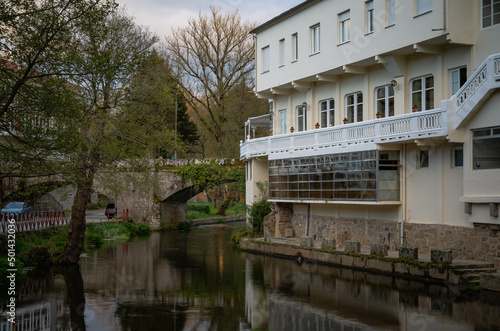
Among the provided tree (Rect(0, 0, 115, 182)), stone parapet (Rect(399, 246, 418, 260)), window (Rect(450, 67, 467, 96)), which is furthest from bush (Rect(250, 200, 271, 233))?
tree (Rect(0, 0, 115, 182))

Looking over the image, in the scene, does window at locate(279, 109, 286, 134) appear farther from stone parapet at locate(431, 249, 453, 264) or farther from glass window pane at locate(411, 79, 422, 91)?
stone parapet at locate(431, 249, 453, 264)

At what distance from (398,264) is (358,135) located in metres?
5.81

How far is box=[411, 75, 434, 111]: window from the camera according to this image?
2063 centimetres

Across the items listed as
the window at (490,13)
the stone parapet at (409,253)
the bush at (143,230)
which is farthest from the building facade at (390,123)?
the bush at (143,230)

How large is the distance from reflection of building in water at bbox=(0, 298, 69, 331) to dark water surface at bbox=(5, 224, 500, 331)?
0.03m

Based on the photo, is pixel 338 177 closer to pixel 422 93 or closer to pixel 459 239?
pixel 422 93

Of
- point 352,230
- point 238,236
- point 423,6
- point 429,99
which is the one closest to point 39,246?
point 238,236

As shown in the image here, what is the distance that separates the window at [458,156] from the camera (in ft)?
62.3

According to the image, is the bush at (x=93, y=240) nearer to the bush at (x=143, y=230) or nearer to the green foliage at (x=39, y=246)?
the green foliage at (x=39, y=246)

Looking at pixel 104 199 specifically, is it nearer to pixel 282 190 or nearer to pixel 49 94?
pixel 282 190

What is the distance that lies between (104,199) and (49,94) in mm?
52914

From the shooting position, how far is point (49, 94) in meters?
14.1

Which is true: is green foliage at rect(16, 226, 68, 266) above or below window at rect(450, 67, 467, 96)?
below

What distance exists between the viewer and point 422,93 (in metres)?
21.0
